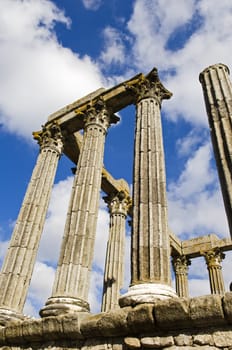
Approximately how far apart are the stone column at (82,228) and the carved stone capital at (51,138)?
210cm

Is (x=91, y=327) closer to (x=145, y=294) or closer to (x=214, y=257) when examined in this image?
(x=145, y=294)

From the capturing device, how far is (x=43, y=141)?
16.0 metres

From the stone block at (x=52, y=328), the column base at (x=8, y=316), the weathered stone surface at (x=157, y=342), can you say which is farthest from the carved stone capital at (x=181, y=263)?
the weathered stone surface at (x=157, y=342)

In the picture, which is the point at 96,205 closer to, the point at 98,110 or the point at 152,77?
the point at 98,110

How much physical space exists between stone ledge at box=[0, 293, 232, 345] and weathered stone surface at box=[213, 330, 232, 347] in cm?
12

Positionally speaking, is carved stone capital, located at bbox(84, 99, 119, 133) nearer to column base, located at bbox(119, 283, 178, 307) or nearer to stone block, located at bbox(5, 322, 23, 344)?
column base, located at bbox(119, 283, 178, 307)

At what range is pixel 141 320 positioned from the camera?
242 inches

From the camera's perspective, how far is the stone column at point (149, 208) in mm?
7730

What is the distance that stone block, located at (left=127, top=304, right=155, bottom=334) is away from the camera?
239 inches

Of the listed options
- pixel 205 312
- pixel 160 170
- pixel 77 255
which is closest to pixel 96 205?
pixel 77 255

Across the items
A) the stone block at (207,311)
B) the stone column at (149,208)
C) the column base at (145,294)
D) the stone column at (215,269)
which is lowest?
the stone block at (207,311)

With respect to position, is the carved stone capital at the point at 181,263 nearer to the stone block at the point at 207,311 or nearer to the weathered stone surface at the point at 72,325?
the weathered stone surface at the point at 72,325

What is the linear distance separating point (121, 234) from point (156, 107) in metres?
9.03

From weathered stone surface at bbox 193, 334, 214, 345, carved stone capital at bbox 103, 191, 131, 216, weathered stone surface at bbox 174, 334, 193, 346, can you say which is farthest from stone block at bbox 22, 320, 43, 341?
carved stone capital at bbox 103, 191, 131, 216
